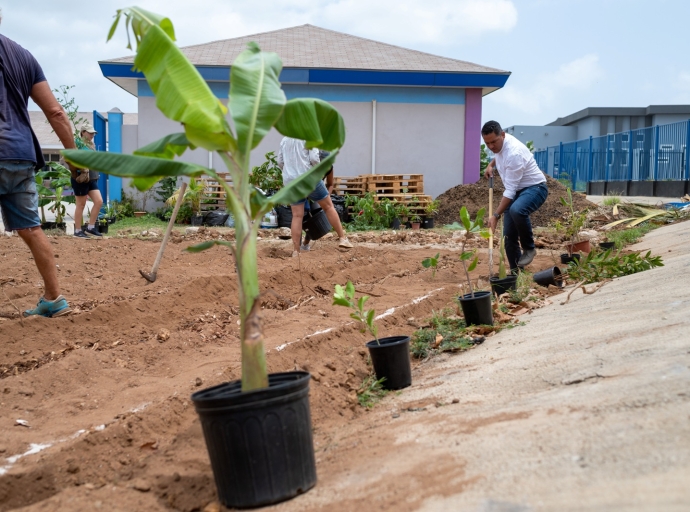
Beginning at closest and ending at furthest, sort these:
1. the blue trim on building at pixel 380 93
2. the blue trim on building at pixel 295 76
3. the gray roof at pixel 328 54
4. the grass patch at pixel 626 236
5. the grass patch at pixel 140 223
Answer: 1. the grass patch at pixel 626 236
2. the grass patch at pixel 140 223
3. the blue trim on building at pixel 295 76
4. the gray roof at pixel 328 54
5. the blue trim on building at pixel 380 93

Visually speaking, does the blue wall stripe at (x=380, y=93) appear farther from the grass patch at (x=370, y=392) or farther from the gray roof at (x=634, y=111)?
the gray roof at (x=634, y=111)

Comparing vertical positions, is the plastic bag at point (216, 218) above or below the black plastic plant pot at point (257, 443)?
above

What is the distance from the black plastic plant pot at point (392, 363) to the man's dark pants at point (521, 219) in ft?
13.1

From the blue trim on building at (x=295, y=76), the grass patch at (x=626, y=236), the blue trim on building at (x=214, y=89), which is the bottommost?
the grass patch at (x=626, y=236)

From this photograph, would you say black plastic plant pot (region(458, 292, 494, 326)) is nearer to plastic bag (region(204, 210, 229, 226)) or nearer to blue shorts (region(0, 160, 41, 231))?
blue shorts (region(0, 160, 41, 231))

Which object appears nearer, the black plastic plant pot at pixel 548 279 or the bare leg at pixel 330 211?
the black plastic plant pot at pixel 548 279

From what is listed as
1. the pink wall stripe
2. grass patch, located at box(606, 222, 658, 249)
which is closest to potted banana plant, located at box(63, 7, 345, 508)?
grass patch, located at box(606, 222, 658, 249)

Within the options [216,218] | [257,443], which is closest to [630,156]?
[216,218]

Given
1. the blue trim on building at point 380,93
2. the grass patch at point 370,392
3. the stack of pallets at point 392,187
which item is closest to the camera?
the grass patch at point 370,392

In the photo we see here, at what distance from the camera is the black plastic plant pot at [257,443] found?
101 inches

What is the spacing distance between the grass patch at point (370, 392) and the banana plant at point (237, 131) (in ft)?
4.80

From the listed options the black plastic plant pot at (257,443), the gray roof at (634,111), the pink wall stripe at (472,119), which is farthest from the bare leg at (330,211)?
the gray roof at (634,111)

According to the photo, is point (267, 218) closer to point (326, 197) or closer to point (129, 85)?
point (326, 197)

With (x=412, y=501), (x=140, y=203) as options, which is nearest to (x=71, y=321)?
(x=412, y=501)
